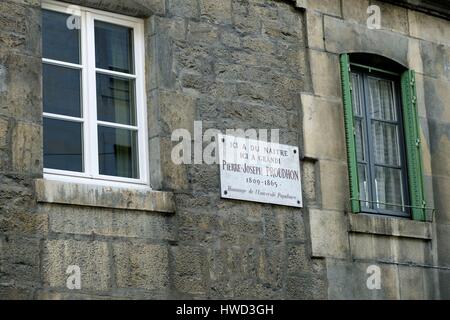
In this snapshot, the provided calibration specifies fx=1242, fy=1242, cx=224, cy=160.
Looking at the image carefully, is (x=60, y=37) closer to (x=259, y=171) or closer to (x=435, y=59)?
(x=259, y=171)

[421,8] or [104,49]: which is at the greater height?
[421,8]

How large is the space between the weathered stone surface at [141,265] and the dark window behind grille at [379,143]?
2314 mm

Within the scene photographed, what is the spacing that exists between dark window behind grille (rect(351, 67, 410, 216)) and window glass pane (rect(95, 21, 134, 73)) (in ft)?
7.59

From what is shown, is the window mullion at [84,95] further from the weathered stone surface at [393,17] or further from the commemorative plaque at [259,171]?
the weathered stone surface at [393,17]

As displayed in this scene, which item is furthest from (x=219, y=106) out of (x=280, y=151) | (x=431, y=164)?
(x=431, y=164)

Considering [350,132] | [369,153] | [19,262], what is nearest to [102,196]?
[19,262]

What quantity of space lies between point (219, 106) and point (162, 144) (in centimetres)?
70

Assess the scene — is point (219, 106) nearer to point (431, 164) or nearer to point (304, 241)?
point (304, 241)

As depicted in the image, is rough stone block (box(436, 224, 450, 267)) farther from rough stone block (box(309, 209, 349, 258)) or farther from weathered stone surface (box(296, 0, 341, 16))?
weathered stone surface (box(296, 0, 341, 16))

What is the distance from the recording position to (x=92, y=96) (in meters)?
9.60

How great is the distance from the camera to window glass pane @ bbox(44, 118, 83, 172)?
9320mm

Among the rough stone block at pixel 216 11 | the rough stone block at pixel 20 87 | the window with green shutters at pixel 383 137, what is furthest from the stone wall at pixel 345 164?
the rough stone block at pixel 20 87

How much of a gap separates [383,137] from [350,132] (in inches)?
23.9
